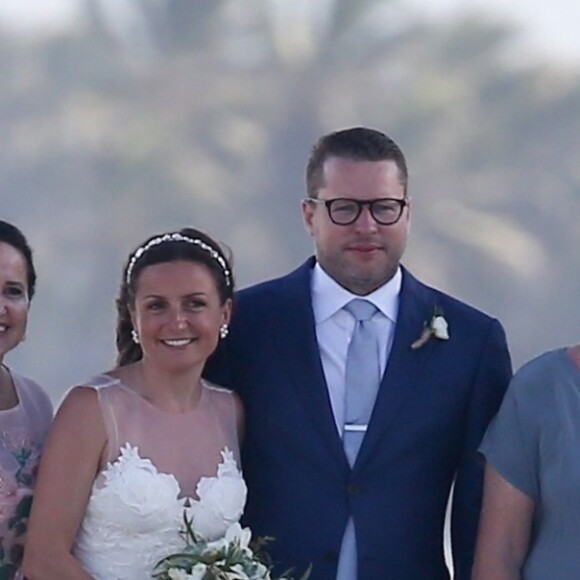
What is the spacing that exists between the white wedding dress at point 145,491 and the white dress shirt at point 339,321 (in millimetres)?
351

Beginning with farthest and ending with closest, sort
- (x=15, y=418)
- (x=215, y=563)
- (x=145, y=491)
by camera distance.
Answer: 1. (x=15, y=418)
2. (x=145, y=491)
3. (x=215, y=563)

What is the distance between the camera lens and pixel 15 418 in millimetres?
3285

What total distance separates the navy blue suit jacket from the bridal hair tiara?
223mm

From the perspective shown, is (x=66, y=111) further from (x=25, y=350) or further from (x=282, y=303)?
(x=282, y=303)

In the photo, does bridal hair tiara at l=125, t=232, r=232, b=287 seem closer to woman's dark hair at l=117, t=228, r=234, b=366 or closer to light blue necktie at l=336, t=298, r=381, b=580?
woman's dark hair at l=117, t=228, r=234, b=366

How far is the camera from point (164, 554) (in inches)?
125

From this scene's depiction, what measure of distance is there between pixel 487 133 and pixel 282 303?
186cm

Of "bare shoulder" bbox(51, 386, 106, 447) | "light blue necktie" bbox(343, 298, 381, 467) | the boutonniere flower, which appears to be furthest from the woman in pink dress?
the boutonniere flower

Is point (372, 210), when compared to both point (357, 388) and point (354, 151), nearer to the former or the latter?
point (354, 151)

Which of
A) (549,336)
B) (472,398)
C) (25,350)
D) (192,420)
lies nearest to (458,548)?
(472,398)

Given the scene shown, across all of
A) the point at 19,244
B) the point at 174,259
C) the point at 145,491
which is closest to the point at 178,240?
the point at 174,259

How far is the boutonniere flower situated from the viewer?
345 centimetres

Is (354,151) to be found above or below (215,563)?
above

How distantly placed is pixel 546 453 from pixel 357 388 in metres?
0.54
